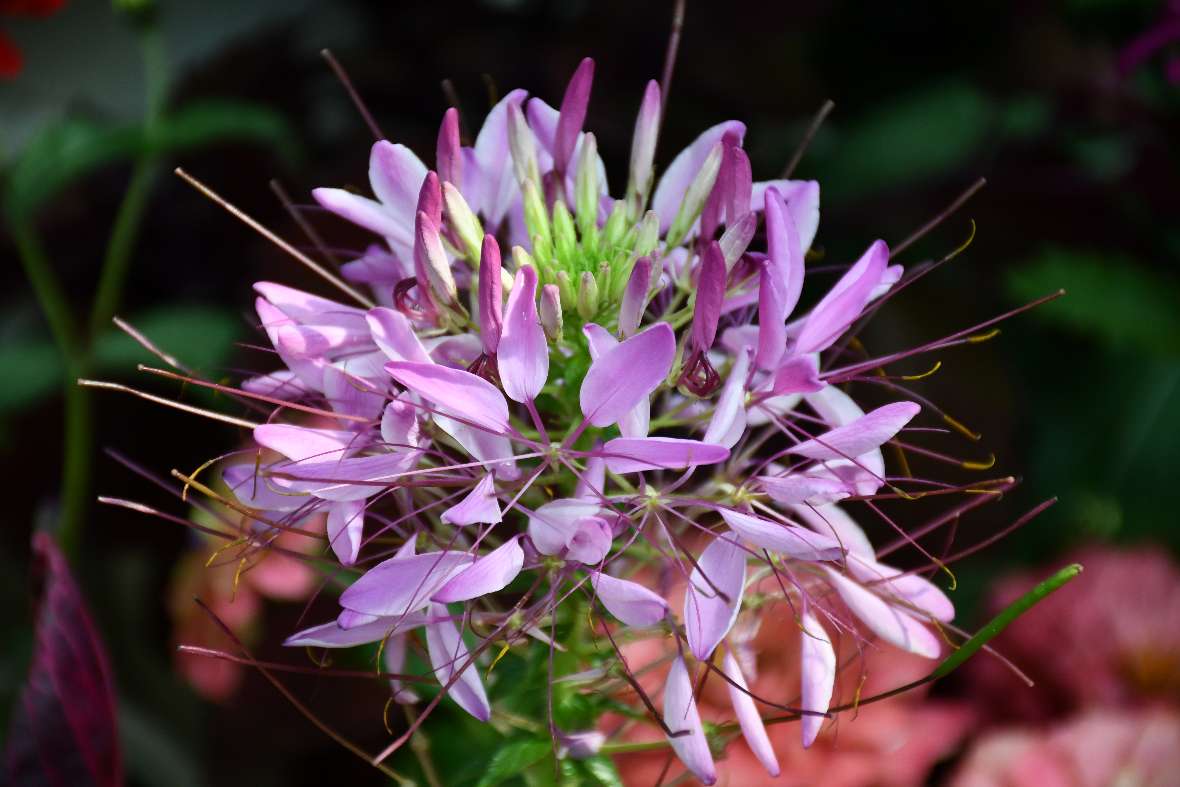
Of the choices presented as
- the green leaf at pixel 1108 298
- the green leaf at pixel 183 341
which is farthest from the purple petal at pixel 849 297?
the green leaf at pixel 183 341

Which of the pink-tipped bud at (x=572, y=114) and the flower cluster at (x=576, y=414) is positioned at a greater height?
the pink-tipped bud at (x=572, y=114)

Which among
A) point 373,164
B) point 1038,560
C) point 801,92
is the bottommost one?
point 1038,560

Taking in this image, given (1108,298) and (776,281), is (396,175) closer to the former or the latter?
(776,281)

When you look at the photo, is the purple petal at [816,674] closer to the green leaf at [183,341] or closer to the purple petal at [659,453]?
the purple petal at [659,453]

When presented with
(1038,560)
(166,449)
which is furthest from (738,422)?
(166,449)

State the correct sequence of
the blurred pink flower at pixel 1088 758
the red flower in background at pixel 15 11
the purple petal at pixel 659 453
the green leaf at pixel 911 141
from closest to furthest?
1. the purple petal at pixel 659 453
2. the blurred pink flower at pixel 1088 758
3. the red flower in background at pixel 15 11
4. the green leaf at pixel 911 141

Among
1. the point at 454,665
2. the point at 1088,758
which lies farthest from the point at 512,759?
the point at 1088,758

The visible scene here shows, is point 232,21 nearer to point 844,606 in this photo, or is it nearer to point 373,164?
point 373,164
